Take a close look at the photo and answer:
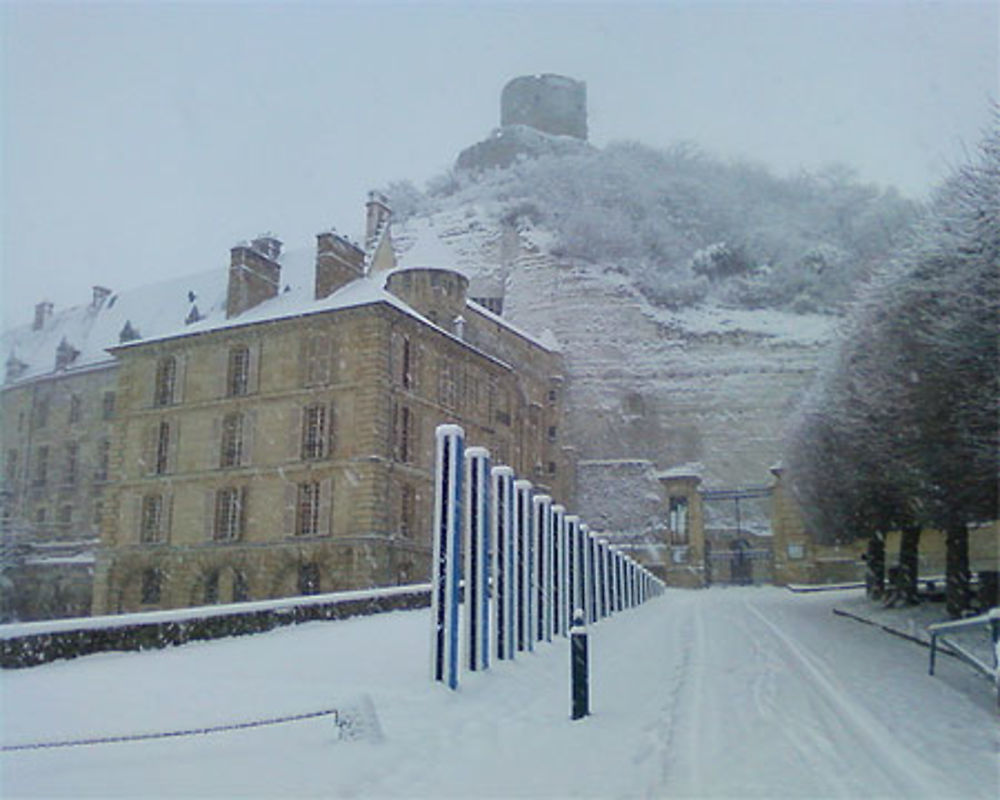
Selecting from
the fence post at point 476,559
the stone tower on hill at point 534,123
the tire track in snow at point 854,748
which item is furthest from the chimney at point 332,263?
the stone tower on hill at point 534,123

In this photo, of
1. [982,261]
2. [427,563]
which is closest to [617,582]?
[982,261]

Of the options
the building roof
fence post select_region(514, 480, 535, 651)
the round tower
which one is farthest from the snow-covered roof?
the round tower

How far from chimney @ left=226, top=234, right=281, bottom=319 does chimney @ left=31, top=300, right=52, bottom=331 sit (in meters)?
30.0

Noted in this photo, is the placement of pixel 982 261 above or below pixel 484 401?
below

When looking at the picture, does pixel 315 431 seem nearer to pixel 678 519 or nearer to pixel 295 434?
pixel 295 434

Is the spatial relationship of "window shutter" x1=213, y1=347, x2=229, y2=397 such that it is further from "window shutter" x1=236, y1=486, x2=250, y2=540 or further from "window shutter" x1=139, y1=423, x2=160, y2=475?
"window shutter" x1=236, y1=486, x2=250, y2=540

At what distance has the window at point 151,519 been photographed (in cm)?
3700

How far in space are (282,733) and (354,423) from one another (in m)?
27.3

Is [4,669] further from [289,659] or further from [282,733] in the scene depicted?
[282,733]

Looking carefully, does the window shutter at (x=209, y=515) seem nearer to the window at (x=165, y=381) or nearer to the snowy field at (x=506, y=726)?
the window at (x=165, y=381)

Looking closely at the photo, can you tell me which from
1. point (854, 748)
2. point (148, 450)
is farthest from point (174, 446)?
point (854, 748)

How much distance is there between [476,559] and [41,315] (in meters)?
62.5

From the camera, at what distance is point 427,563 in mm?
34500

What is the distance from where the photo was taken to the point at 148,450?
1507 inches
